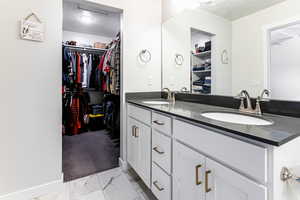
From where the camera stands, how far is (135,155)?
1575 mm

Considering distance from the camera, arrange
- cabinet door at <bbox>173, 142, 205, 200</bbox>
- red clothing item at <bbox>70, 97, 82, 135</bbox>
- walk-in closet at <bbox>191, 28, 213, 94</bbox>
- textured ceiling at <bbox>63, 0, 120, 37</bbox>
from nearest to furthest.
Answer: cabinet door at <bbox>173, 142, 205, 200</bbox> → walk-in closet at <bbox>191, 28, 213, 94</bbox> → textured ceiling at <bbox>63, 0, 120, 37</bbox> → red clothing item at <bbox>70, 97, 82, 135</bbox>

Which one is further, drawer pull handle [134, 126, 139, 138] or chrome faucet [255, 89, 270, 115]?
drawer pull handle [134, 126, 139, 138]

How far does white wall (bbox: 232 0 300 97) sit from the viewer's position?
37.5 inches

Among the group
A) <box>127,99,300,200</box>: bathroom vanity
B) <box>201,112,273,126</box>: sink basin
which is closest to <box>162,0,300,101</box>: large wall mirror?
<box>201,112,273,126</box>: sink basin

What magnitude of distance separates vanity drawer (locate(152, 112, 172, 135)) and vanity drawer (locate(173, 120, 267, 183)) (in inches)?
6.3

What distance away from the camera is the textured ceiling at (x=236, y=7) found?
1035 mm

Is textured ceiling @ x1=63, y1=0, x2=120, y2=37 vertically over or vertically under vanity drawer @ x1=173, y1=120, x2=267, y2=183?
over

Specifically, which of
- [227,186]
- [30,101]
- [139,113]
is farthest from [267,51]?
[30,101]

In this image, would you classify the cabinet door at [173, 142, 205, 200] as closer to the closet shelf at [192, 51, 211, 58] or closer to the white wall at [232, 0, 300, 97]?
the white wall at [232, 0, 300, 97]

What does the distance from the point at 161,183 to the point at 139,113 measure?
637mm

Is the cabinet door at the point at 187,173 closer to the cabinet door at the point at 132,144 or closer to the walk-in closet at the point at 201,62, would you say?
the cabinet door at the point at 132,144

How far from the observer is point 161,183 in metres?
1.13

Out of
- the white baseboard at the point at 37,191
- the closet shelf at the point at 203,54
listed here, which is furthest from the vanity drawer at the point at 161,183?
the closet shelf at the point at 203,54

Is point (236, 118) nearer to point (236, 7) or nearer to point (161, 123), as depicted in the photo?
point (161, 123)
